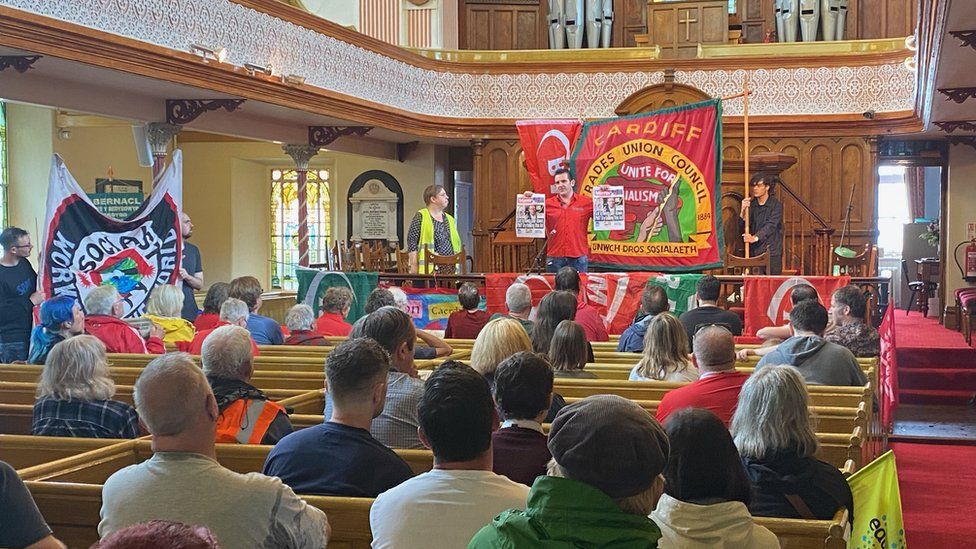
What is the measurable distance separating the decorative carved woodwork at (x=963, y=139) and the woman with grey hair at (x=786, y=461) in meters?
12.3

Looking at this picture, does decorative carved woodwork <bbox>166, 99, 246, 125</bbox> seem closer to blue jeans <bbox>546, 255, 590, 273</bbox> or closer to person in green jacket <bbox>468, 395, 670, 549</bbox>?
blue jeans <bbox>546, 255, 590, 273</bbox>

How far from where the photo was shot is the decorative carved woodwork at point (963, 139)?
14047mm

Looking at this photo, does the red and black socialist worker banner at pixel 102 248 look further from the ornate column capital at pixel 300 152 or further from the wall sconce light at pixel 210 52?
the ornate column capital at pixel 300 152

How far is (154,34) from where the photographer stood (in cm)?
966

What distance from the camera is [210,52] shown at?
1035cm

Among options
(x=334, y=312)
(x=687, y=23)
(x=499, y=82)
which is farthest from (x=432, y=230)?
(x=687, y=23)

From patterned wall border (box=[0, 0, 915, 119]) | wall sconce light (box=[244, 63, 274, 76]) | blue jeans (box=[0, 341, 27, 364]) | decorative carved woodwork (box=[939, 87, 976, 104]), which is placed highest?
patterned wall border (box=[0, 0, 915, 119])

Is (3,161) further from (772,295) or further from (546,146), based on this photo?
(772,295)

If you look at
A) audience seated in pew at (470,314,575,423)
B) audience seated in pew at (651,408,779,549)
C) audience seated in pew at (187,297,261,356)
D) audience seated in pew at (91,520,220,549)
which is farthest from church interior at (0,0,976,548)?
audience seated in pew at (91,520,220,549)

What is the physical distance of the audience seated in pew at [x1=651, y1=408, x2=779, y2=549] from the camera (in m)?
2.37

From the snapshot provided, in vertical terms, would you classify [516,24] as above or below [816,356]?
above

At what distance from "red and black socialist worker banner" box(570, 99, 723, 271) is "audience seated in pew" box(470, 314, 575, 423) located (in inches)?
266

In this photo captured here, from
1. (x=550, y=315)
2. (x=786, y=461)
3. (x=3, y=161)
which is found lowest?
(x=786, y=461)

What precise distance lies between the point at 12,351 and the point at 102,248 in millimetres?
932
